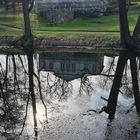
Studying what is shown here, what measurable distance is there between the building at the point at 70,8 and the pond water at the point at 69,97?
78.6 ft

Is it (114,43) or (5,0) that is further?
(5,0)

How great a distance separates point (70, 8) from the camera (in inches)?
2697

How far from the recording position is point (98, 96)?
2822cm

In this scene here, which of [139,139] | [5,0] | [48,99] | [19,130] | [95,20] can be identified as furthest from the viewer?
[5,0]

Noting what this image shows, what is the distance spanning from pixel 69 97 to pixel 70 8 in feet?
Answer: 138

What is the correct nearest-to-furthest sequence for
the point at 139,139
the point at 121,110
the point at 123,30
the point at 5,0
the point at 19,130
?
the point at 139,139, the point at 19,130, the point at 121,110, the point at 123,30, the point at 5,0

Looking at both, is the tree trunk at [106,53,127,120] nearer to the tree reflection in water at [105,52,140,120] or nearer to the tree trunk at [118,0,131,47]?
the tree reflection in water at [105,52,140,120]

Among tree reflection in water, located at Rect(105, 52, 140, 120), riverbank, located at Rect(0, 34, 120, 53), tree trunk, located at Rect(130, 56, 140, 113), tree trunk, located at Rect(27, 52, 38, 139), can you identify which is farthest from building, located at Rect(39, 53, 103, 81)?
riverbank, located at Rect(0, 34, 120, 53)

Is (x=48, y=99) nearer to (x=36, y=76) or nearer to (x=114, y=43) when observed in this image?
(x=36, y=76)

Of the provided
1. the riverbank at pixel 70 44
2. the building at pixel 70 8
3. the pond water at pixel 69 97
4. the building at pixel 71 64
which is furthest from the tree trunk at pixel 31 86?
the building at pixel 70 8

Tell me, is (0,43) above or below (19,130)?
below

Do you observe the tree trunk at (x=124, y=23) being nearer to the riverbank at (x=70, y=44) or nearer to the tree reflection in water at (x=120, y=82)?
the riverbank at (x=70, y=44)

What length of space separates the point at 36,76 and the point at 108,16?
37.4 m

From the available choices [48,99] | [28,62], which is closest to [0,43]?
[28,62]
